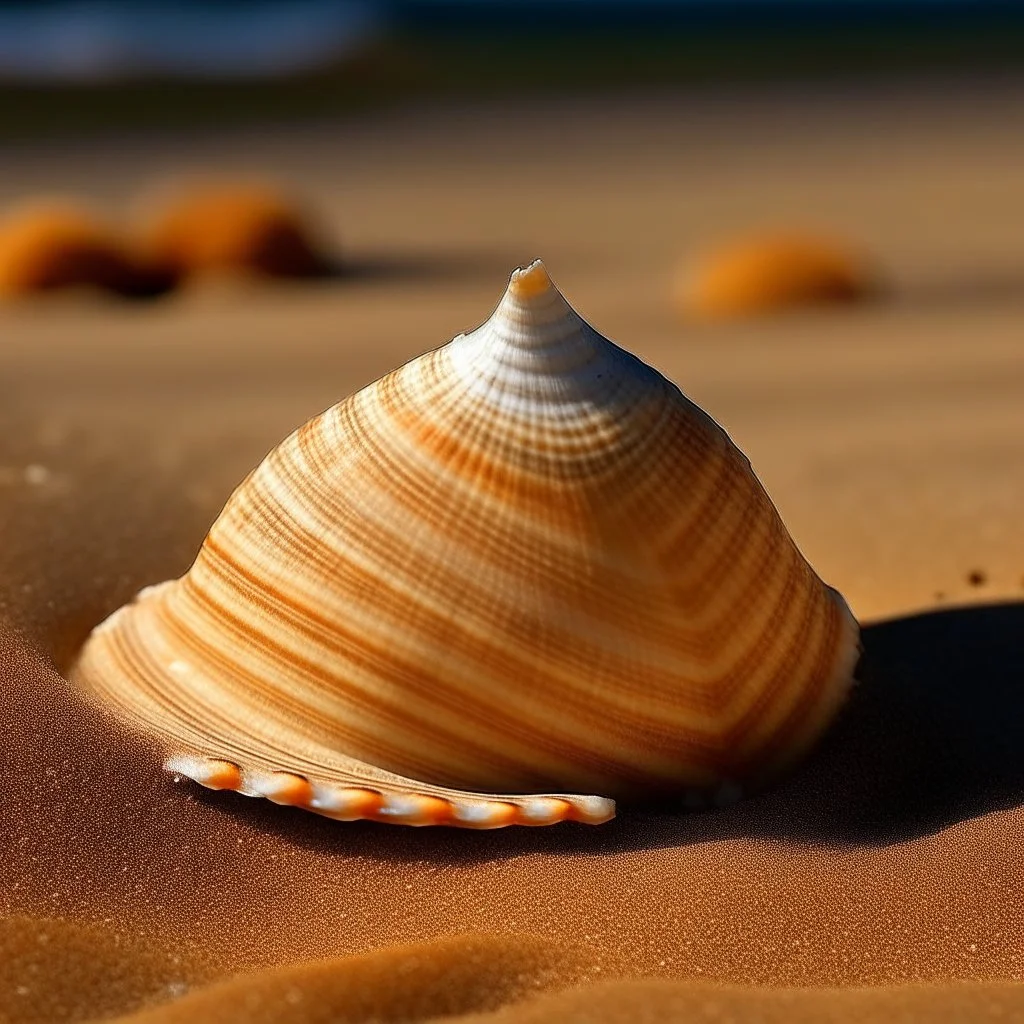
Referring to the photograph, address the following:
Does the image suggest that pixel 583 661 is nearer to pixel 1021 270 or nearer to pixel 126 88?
pixel 1021 270

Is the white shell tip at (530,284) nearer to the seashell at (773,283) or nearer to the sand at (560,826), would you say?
the sand at (560,826)

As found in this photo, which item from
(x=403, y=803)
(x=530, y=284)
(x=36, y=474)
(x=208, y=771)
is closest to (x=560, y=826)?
(x=403, y=803)

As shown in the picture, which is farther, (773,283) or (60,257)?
(60,257)

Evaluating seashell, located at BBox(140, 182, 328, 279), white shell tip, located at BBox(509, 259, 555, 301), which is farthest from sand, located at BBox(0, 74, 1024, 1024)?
white shell tip, located at BBox(509, 259, 555, 301)

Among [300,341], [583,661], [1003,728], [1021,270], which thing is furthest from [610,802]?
[1021,270]

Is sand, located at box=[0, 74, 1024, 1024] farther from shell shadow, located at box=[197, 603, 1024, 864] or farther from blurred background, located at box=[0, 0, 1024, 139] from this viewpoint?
blurred background, located at box=[0, 0, 1024, 139]

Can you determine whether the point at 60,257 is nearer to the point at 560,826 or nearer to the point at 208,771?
the point at 208,771

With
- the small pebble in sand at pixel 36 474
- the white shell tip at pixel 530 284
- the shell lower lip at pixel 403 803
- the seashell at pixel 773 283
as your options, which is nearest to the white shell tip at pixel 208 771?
the shell lower lip at pixel 403 803
